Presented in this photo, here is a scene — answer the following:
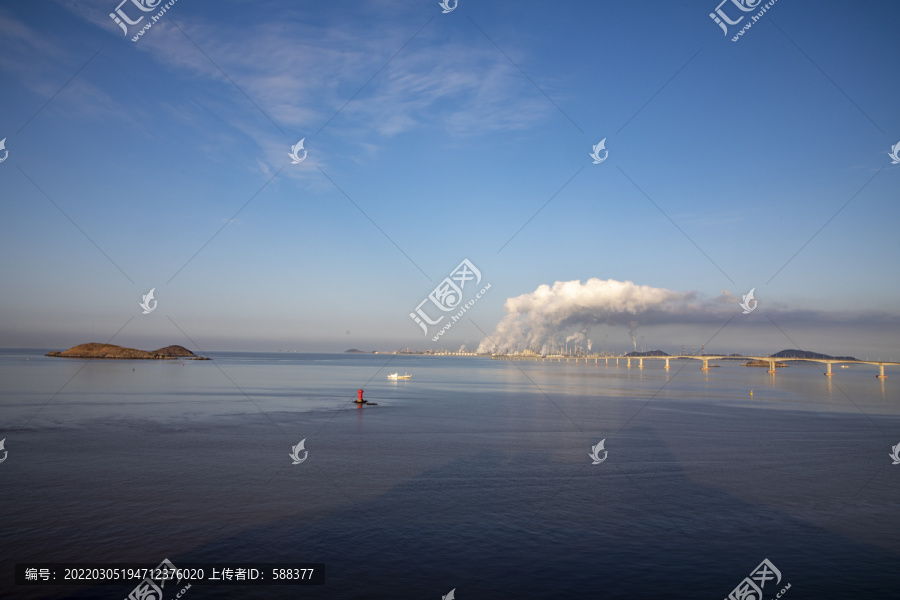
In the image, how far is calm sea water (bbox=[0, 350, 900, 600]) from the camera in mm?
14234

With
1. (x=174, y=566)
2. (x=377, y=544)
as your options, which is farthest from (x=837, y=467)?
(x=174, y=566)

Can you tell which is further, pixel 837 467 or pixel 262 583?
pixel 837 467

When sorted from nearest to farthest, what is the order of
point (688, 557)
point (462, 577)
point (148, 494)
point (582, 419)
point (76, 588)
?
point (76, 588)
point (462, 577)
point (688, 557)
point (148, 494)
point (582, 419)

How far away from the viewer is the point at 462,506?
1981 cm

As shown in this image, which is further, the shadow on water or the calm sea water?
the calm sea water

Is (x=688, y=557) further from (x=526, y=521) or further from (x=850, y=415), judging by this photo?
(x=850, y=415)

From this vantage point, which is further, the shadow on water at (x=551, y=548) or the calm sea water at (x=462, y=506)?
the calm sea water at (x=462, y=506)

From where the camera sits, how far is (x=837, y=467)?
91.3 ft

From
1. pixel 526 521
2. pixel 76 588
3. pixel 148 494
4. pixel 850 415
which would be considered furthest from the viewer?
pixel 850 415

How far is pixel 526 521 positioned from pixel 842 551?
9.10 metres

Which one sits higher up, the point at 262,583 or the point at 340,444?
the point at 340,444

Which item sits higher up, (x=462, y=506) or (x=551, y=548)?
(x=462, y=506)

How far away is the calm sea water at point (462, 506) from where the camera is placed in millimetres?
14234

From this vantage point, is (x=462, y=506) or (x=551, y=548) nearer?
(x=551, y=548)
